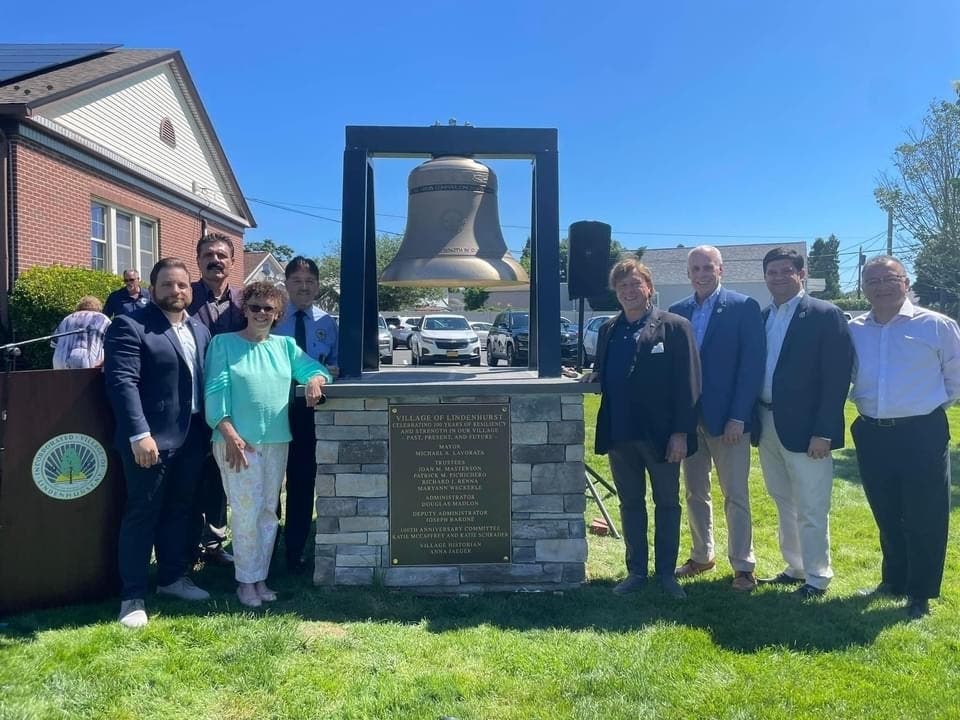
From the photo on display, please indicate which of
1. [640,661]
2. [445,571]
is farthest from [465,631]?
[640,661]

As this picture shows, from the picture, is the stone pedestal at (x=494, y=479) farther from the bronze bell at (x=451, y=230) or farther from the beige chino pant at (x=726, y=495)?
the beige chino pant at (x=726, y=495)

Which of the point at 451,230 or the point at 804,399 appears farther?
the point at 451,230

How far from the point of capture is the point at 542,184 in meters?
4.14

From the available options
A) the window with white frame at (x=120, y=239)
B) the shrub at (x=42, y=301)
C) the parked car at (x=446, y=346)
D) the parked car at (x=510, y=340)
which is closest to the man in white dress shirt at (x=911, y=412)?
the shrub at (x=42, y=301)

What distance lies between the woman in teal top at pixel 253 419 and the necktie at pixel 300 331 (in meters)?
0.63

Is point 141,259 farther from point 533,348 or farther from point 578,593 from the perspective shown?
point 578,593

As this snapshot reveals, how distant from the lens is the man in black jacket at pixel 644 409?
12.4 ft

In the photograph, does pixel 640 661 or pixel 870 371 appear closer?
pixel 640 661

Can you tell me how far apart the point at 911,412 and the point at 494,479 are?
6.96 ft

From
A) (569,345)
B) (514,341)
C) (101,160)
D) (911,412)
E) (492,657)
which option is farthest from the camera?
(569,345)

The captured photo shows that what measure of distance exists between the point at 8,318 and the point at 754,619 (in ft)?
33.9

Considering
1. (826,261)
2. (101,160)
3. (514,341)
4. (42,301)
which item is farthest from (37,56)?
(826,261)

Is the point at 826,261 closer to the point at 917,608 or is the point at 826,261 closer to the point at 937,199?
the point at 937,199

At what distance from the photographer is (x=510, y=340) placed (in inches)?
690
